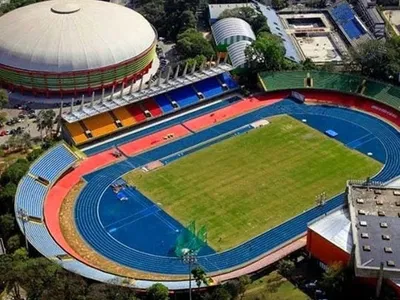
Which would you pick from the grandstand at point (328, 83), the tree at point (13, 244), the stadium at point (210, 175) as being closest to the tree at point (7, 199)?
the stadium at point (210, 175)

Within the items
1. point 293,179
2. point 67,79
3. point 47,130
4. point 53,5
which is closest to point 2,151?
point 47,130

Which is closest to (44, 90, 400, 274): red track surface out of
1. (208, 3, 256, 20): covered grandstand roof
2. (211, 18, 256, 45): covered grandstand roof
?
(211, 18, 256, 45): covered grandstand roof

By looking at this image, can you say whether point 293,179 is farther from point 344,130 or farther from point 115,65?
point 115,65

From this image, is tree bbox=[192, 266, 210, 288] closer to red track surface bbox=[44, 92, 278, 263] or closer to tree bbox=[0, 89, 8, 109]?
red track surface bbox=[44, 92, 278, 263]

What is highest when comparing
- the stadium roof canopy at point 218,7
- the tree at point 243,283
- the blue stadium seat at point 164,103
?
the stadium roof canopy at point 218,7

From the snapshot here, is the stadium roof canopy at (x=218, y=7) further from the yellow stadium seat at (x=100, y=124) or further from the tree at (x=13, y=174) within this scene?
the tree at (x=13, y=174)

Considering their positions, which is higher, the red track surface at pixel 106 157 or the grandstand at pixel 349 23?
the grandstand at pixel 349 23
